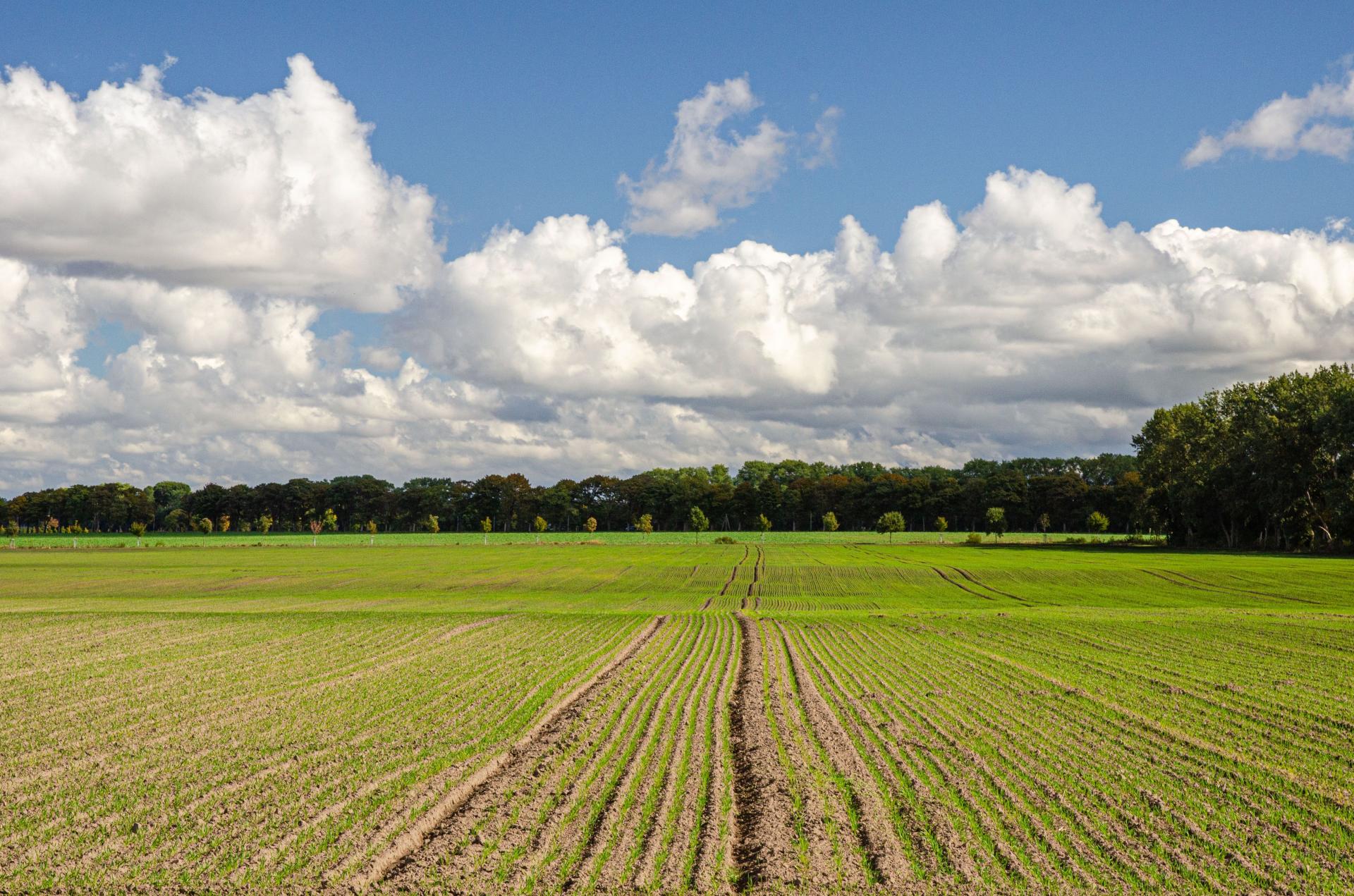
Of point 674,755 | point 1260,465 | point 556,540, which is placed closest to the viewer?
point 674,755

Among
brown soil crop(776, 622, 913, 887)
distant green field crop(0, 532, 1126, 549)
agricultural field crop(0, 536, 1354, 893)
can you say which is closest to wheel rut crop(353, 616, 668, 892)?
agricultural field crop(0, 536, 1354, 893)

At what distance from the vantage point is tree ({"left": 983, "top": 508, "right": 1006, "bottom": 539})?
135 metres

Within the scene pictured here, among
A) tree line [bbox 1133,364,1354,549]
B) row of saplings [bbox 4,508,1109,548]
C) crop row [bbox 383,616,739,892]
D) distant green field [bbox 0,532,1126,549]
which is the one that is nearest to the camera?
crop row [bbox 383,616,739,892]

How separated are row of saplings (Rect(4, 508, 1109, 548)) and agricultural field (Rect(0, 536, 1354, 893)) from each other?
3666 inches

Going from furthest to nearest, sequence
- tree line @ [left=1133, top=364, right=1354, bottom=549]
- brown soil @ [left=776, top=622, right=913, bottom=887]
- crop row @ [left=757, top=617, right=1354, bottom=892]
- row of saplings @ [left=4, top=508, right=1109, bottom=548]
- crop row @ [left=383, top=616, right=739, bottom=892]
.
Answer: row of saplings @ [left=4, top=508, right=1109, bottom=548]
tree line @ [left=1133, top=364, right=1354, bottom=549]
crop row @ [left=757, top=617, right=1354, bottom=892]
brown soil @ [left=776, top=622, right=913, bottom=887]
crop row @ [left=383, top=616, right=739, bottom=892]

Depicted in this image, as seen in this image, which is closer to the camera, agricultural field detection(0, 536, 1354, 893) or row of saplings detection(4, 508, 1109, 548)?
agricultural field detection(0, 536, 1354, 893)

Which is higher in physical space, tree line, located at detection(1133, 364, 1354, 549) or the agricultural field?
tree line, located at detection(1133, 364, 1354, 549)

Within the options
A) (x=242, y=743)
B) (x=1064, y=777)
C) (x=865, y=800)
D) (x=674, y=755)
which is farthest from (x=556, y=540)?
(x=865, y=800)

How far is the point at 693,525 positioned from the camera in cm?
18025

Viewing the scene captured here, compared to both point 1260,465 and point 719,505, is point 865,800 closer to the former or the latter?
point 1260,465

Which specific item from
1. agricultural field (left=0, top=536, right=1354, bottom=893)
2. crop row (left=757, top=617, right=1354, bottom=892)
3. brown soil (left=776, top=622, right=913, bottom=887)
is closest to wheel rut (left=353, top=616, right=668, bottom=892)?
agricultural field (left=0, top=536, right=1354, bottom=893)

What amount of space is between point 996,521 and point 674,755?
13253 cm

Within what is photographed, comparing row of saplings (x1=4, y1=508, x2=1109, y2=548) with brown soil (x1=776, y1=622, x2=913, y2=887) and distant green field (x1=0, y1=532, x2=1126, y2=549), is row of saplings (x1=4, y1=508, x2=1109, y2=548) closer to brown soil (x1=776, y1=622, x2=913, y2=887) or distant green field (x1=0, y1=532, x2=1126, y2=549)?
distant green field (x1=0, y1=532, x2=1126, y2=549)

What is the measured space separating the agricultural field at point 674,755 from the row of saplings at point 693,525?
93.1 metres
